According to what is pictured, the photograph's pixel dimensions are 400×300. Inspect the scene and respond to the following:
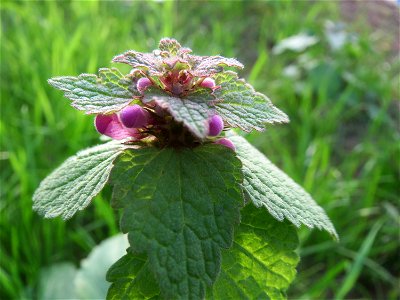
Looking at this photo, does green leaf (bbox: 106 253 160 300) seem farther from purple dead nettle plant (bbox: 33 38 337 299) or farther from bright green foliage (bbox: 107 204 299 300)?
bright green foliage (bbox: 107 204 299 300)

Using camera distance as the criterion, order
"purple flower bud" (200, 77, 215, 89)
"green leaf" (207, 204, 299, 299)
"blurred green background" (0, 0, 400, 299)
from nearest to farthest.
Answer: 1. "purple flower bud" (200, 77, 215, 89)
2. "green leaf" (207, 204, 299, 299)
3. "blurred green background" (0, 0, 400, 299)

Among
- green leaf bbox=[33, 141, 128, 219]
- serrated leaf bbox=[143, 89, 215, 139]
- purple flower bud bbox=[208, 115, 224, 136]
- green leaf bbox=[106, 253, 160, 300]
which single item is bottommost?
green leaf bbox=[106, 253, 160, 300]

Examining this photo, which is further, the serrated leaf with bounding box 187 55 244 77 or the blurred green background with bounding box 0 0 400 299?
the blurred green background with bounding box 0 0 400 299

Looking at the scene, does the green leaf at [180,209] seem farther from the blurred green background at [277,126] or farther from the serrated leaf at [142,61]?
the blurred green background at [277,126]

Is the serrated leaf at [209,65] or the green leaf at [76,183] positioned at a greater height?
the serrated leaf at [209,65]

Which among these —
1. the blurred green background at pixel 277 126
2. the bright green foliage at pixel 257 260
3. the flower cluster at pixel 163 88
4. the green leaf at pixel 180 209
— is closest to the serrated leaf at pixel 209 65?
the flower cluster at pixel 163 88

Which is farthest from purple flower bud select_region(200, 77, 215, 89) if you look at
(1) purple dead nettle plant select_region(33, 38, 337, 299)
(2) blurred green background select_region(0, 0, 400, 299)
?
(2) blurred green background select_region(0, 0, 400, 299)

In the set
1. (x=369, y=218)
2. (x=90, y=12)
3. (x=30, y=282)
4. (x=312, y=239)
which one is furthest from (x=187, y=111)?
(x=90, y=12)
